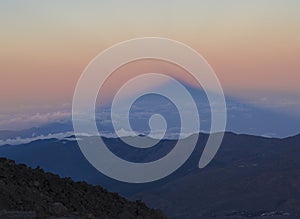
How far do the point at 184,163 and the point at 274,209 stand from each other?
210 ft

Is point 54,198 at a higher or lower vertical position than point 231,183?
lower

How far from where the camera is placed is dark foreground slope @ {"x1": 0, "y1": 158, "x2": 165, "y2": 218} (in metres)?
18.3

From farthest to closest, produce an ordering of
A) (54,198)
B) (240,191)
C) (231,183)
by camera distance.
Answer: (231,183)
(240,191)
(54,198)

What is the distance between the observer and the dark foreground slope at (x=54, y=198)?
60.2 feet

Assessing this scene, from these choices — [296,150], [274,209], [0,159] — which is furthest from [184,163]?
[0,159]

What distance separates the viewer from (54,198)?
20203mm

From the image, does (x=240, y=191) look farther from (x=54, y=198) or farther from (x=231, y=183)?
(x=54, y=198)

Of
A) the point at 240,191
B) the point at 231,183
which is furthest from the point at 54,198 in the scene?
the point at 231,183

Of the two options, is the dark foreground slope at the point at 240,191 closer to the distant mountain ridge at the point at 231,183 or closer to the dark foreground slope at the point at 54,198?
the distant mountain ridge at the point at 231,183

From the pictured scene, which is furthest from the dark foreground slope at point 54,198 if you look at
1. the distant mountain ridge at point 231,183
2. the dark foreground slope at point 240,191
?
the distant mountain ridge at point 231,183

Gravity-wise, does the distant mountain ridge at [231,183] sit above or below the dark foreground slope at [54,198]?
above

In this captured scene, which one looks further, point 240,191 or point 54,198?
point 240,191

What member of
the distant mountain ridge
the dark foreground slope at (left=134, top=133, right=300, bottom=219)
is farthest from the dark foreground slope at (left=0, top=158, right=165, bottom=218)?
the distant mountain ridge

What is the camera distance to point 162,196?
10425 cm
